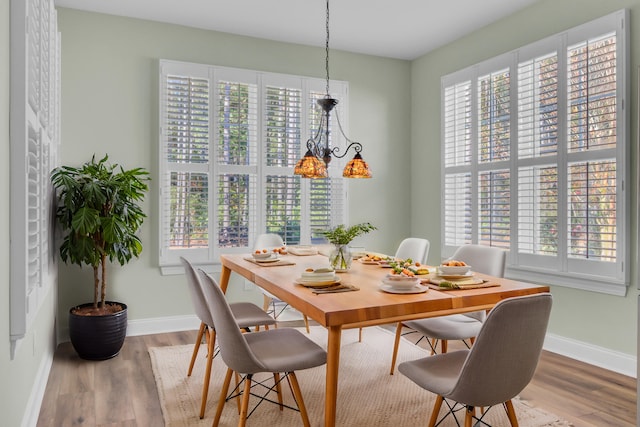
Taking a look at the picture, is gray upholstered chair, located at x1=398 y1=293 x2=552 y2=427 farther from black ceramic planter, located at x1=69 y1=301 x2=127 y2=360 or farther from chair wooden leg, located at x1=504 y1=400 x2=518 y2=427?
black ceramic planter, located at x1=69 y1=301 x2=127 y2=360

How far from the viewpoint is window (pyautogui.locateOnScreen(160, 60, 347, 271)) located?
433 centimetres

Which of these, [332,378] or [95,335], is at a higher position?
[332,378]

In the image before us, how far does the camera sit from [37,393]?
2.63 metres

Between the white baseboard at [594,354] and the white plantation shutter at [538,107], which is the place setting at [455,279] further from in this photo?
the white plantation shutter at [538,107]

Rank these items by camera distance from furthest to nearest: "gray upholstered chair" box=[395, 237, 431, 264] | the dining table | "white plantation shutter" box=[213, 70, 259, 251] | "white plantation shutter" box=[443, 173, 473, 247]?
"white plantation shutter" box=[443, 173, 473, 247] < "white plantation shutter" box=[213, 70, 259, 251] < "gray upholstered chair" box=[395, 237, 431, 264] < the dining table

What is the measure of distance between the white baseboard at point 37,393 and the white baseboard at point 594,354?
360 centimetres

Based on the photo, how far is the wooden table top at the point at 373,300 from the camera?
1.90 m

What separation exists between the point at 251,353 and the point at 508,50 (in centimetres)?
358

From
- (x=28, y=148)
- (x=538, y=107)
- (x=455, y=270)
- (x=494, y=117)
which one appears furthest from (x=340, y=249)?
(x=494, y=117)

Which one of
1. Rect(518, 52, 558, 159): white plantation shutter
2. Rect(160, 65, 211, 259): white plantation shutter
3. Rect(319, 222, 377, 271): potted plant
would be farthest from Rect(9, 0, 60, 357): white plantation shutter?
Rect(518, 52, 558, 159): white plantation shutter

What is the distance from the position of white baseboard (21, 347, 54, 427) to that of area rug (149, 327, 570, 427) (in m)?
0.64

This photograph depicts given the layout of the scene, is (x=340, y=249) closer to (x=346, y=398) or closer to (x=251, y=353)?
(x=346, y=398)

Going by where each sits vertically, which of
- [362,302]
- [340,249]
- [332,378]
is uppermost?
[340,249]

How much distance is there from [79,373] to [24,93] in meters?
2.16
